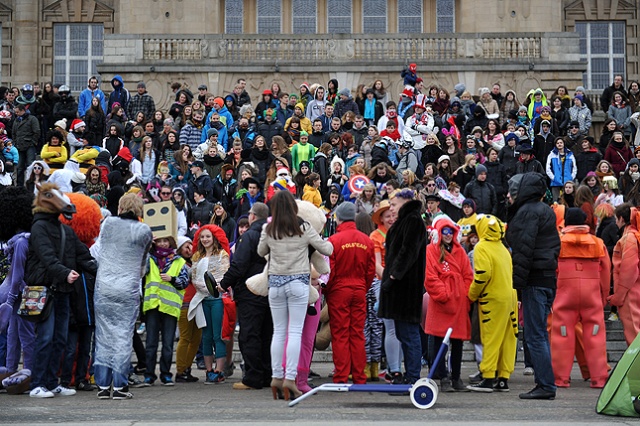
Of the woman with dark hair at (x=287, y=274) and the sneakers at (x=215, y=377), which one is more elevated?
the woman with dark hair at (x=287, y=274)

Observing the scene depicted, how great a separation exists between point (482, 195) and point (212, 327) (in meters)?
8.01

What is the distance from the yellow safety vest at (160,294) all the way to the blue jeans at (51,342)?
1092mm

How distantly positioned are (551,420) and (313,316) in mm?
3149

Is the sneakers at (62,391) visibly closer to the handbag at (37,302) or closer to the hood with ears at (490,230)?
the handbag at (37,302)

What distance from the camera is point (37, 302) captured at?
12.9 meters

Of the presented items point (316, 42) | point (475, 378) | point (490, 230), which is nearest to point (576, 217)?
point (490, 230)

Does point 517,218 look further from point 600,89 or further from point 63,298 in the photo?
point 600,89

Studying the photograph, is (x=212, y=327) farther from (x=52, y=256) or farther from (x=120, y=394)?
(x=52, y=256)

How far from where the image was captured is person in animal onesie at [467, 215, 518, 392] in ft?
44.1

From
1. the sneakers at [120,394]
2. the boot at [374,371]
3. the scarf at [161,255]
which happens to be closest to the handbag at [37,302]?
the sneakers at [120,394]

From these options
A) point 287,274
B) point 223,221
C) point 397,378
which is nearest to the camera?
point 287,274

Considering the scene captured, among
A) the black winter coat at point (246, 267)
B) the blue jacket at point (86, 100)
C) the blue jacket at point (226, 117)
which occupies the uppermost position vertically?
the blue jacket at point (86, 100)

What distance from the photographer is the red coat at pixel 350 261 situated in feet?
43.9

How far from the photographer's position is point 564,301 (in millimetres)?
13969
